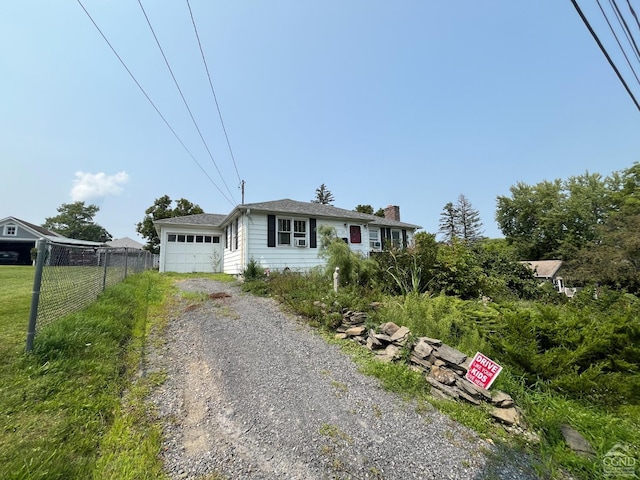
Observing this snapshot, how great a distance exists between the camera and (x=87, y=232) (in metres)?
48.3

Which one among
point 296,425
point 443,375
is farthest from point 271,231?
point 296,425

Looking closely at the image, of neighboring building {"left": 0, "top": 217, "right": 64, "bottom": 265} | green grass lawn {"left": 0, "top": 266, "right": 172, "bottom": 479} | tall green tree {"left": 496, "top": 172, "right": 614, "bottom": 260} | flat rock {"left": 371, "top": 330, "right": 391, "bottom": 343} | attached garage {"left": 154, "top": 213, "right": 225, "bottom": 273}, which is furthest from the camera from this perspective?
tall green tree {"left": 496, "top": 172, "right": 614, "bottom": 260}

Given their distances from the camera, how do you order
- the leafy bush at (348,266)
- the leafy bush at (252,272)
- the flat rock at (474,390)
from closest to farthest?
1. the flat rock at (474,390)
2. the leafy bush at (348,266)
3. the leafy bush at (252,272)

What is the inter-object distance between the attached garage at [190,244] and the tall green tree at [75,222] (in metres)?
44.2

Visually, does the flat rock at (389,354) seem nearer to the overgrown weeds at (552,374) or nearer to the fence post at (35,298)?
the overgrown weeds at (552,374)

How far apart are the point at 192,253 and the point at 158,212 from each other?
17655mm

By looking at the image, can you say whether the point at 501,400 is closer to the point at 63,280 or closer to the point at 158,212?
the point at 63,280

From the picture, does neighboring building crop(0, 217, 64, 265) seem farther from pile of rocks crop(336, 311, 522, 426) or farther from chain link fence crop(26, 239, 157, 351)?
pile of rocks crop(336, 311, 522, 426)

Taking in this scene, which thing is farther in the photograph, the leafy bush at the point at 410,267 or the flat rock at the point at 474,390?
the leafy bush at the point at 410,267

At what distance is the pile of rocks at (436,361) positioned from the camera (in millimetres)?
2855

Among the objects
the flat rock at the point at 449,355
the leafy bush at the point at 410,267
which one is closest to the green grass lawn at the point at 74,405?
the flat rock at the point at 449,355

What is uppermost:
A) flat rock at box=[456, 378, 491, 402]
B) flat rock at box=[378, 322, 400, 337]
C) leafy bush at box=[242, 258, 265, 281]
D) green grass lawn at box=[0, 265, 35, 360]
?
leafy bush at box=[242, 258, 265, 281]

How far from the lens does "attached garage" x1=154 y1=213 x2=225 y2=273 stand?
13.7m

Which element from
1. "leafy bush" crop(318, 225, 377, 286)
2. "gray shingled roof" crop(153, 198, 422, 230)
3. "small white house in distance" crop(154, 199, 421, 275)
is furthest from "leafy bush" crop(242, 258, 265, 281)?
"leafy bush" crop(318, 225, 377, 286)
